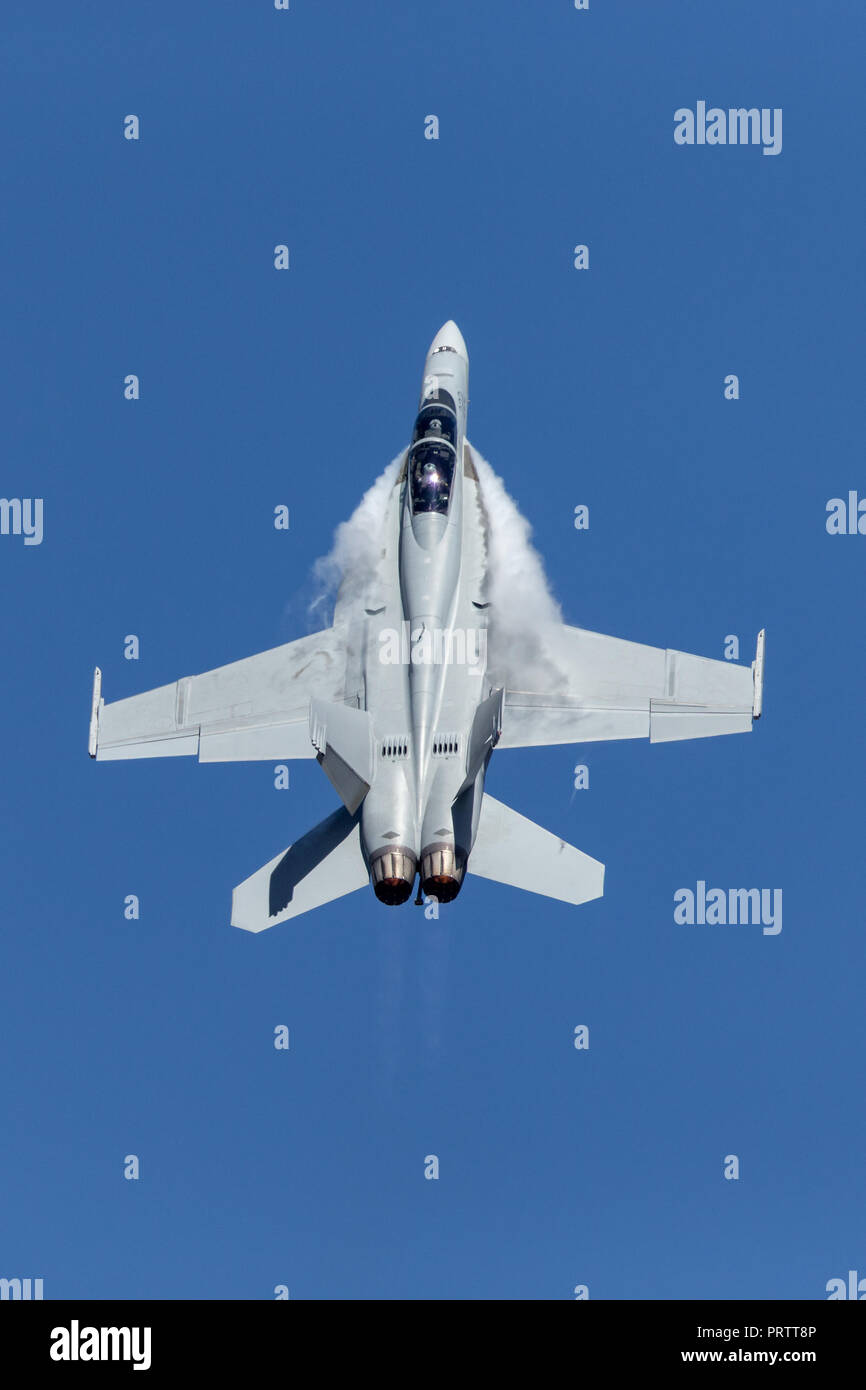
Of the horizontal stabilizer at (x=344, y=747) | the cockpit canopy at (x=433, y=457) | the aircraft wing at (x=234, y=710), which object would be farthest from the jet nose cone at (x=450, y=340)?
the horizontal stabilizer at (x=344, y=747)

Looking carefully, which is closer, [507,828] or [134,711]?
[507,828]

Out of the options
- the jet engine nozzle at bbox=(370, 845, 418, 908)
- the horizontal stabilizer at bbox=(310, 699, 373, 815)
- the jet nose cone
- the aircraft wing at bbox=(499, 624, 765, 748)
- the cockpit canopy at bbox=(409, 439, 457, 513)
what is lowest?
the jet engine nozzle at bbox=(370, 845, 418, 908)

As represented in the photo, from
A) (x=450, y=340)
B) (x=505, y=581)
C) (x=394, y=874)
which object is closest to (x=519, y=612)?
(x=505, y=581)

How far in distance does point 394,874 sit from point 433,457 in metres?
8.80

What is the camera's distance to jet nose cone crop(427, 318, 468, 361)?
50938 mm

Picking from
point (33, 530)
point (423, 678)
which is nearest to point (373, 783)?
point (423, 678)

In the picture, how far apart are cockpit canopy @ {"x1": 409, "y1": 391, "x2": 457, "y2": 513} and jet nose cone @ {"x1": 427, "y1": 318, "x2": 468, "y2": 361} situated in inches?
98.5

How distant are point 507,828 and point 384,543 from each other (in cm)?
604

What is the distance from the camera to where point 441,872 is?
40.5 m

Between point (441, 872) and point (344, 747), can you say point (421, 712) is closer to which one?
point (344, 747)

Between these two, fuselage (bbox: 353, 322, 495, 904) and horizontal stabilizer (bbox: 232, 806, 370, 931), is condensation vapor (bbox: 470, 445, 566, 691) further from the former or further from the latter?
horizontal stabilizer (bbox: 232, 806, 370, 931)

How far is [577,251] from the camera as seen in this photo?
157 ft

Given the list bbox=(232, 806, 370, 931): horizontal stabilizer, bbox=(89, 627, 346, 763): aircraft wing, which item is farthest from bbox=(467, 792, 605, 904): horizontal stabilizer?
bbox=(89, 627, 346, 763): aircraft wing
